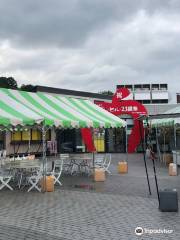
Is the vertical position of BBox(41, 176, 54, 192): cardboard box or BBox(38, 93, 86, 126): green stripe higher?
BBox(38, 93, 86, 126): green stripe

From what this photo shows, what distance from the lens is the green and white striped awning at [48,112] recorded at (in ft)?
35.1

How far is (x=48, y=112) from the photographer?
12.5 m

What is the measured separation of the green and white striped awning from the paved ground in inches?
79.0

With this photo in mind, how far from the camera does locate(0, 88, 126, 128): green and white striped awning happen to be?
1070 centimetres

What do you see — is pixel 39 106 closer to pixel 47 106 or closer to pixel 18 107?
pixel 47 106

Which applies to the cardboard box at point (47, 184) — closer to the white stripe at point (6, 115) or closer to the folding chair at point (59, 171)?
the folding chair at point (59, 171)

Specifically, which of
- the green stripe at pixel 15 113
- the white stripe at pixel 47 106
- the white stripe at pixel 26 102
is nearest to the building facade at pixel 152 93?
the white stripe at pixel 47 106

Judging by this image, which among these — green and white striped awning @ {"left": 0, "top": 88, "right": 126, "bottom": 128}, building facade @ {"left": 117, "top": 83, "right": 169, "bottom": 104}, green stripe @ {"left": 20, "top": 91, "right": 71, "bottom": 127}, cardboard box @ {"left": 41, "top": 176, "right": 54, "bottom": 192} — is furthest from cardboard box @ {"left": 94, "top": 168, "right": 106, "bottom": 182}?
building facade @ {"left": 117, "top": 83, "right": 169, "bottom": 104}

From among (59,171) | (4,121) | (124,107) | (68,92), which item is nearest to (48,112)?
(59,171)

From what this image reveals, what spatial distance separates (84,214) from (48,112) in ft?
17.3

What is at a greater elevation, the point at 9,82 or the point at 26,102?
the point at 9,82

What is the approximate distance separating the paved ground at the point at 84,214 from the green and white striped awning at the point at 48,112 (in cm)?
201

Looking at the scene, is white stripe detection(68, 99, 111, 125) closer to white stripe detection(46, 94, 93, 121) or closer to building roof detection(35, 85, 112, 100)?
white stripe detection(46, 94, 93, 121)

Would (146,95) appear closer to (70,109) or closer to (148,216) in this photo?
(70,109)
